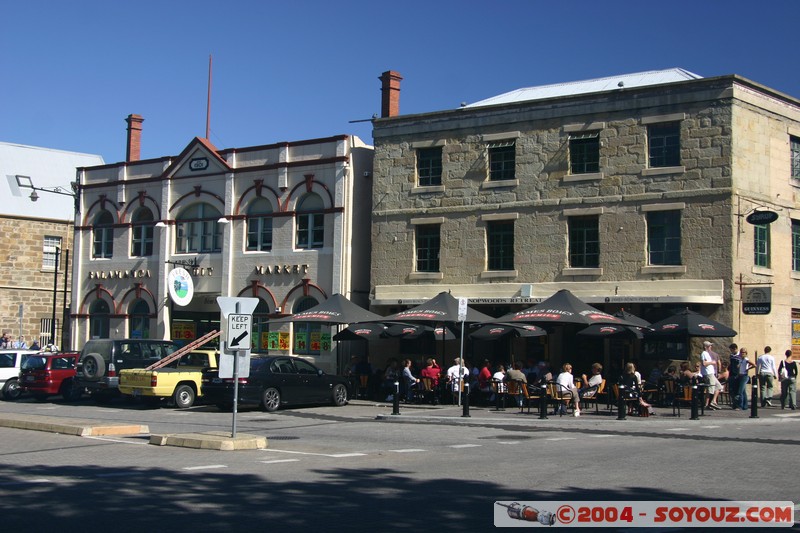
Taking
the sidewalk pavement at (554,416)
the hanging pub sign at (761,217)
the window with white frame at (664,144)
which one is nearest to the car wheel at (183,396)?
the sidewalk pavement at (554,416)

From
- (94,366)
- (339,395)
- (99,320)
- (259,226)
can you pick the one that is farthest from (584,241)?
(99,320)

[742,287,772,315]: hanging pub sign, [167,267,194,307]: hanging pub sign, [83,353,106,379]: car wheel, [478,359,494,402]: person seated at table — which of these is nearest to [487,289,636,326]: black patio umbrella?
[478,359,494,402]: person seated at table

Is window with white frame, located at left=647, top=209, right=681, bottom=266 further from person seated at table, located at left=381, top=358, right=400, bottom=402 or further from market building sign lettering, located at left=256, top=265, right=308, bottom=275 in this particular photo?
market building sign lettering, located at left=256, top=265, right=308, bottom=275

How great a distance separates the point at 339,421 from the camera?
22438mm

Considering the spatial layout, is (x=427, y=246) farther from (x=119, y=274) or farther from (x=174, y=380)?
(x=119, y=274)

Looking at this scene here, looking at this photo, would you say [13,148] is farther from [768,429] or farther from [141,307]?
[768,429]

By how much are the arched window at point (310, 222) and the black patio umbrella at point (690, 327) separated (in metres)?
13.3

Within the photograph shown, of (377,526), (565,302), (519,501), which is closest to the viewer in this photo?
(377,526)

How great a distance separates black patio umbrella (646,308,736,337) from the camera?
24.8 meters

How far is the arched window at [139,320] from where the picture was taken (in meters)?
38.7

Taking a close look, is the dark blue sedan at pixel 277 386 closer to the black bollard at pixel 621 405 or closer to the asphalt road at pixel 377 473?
the asphalt road at pixel 377 473

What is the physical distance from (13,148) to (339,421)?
35.7 m

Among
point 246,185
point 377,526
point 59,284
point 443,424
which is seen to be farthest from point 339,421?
point 59,284

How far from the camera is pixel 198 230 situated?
124ft
